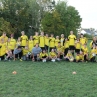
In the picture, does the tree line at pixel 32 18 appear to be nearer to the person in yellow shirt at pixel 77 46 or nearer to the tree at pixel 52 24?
the tree at pixel 52 24

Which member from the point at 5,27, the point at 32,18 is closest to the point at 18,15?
the point at 32,18

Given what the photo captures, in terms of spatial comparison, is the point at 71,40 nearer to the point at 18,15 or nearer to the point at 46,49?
the point at 46,49

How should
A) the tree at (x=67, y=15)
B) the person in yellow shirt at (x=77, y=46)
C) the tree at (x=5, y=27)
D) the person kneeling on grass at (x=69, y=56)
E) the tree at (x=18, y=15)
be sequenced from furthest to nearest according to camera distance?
the tree at (x=67, y=15), the tree at (x=18, y=15), the tree at (x=5, y=27), the person in yellow shirt at (x=77, y=46), the person kneeling on grass at (x=69, y=56)

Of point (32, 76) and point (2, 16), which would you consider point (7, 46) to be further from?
point (2, 16)

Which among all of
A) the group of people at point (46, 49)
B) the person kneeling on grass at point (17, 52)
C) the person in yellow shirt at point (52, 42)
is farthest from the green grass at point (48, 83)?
the person in yellow shirt at point (52, 42)

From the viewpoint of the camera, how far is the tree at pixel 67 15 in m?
58.4

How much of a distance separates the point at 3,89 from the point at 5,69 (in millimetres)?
3467

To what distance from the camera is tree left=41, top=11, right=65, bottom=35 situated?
52344 mm

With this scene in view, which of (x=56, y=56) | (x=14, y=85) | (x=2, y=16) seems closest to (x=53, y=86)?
(x=14, y=85)

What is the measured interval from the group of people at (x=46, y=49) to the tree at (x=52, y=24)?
37861mm

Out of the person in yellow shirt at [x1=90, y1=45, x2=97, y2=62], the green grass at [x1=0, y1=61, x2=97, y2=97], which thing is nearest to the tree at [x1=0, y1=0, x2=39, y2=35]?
the person in yellow shirt at [x1=90, y1=45, x2=97, y2=62]

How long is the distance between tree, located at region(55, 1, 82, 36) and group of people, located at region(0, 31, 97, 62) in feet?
136

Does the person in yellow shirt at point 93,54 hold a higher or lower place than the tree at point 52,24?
lower

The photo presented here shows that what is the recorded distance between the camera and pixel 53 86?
24.7ft
